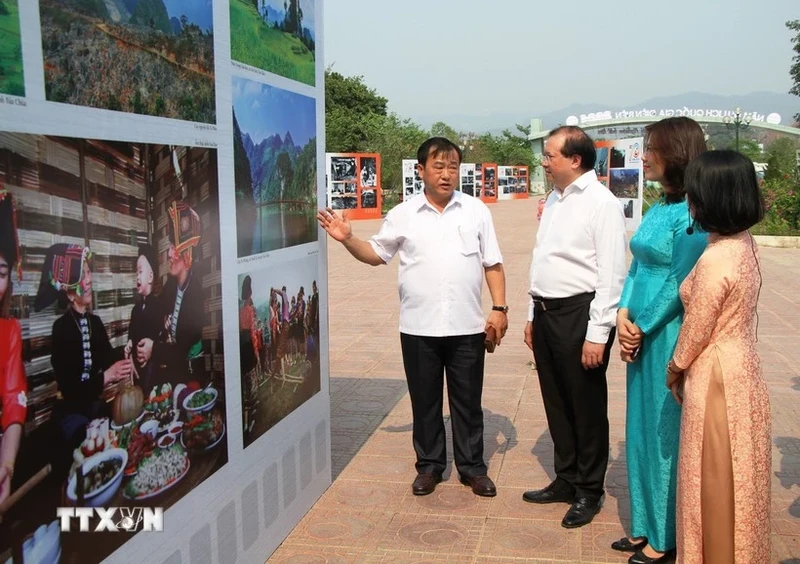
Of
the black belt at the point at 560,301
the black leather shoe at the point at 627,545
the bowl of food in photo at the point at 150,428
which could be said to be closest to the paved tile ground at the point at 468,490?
the black leather shoe at the point at 627,545

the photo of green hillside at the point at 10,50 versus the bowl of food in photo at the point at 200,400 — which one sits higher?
the photo of green hillside at the point at 10,50

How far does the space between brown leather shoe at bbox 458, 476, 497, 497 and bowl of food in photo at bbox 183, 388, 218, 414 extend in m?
1.68

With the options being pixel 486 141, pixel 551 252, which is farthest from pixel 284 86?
pixel 486 141

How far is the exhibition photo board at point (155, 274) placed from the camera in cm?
189

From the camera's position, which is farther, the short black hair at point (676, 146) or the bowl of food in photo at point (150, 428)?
the short black hair at point (676, 146)

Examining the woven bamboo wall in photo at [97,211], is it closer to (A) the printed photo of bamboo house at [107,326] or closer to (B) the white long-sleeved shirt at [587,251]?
(A) the printed photo of bamboo house at [107,326]

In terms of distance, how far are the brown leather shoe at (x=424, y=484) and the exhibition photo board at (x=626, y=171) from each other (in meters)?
14.1

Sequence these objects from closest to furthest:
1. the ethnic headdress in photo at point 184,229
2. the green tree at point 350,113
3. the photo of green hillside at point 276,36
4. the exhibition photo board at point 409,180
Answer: the ethnic headdress in photo at point 184,229
the photo of green hillside at point 276,36
the exhibition photo board at point 409,180
the green tree at point 350,113

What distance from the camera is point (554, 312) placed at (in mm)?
3600

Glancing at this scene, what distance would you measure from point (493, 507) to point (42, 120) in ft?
9.16

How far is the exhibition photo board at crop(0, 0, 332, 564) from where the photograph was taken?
1.89 meters

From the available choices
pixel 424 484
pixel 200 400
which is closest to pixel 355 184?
pixel 424 484

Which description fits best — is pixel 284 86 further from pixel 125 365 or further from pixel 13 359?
pixel 13 359

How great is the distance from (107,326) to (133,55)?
773 millimetres
